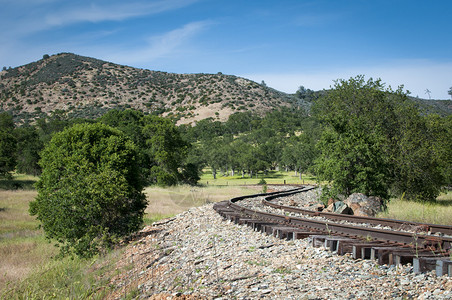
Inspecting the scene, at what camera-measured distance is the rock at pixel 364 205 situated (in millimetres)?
14594

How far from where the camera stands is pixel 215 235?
1028 centimetres

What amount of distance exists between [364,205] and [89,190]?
11.5m

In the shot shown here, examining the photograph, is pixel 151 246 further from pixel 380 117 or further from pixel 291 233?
pixel 380 117

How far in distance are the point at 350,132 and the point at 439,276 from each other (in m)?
15.2

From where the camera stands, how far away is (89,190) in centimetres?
1436

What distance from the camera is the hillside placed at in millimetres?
112688

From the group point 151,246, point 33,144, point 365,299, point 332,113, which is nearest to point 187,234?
point 151,246

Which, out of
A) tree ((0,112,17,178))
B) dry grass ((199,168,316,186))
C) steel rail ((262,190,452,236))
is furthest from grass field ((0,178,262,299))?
dry grass ((199,168,316,186))

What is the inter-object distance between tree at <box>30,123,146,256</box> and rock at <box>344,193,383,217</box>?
9.27 meters

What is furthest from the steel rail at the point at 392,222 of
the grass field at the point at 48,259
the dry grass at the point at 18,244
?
the dry grass at the point at 18,244

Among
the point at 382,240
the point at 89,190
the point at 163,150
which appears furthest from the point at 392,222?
the point at 163,150

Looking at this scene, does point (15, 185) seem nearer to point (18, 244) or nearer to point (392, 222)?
point (18, 244)

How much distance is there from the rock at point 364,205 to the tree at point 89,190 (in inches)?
365

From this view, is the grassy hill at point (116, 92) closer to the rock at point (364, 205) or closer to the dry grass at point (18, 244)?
the dry grass at point (18, 244)
